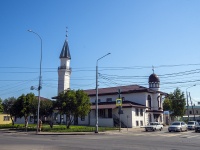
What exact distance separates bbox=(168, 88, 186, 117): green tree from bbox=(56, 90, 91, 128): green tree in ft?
110

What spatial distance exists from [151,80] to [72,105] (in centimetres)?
2994

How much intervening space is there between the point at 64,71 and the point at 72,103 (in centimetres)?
2766

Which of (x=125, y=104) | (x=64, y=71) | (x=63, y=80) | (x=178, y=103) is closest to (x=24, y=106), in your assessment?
(x=125, y=104)

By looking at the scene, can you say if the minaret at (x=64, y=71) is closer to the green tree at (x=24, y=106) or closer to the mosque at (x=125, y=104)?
the mosque at (x=125, y=104)

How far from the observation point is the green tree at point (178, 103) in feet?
209

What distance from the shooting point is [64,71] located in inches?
2505

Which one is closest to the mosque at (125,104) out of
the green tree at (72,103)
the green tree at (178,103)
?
the green tree at (178,103)

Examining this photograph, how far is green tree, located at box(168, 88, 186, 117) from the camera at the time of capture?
63.7 meters

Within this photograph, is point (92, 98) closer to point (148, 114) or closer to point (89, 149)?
point (148, 114)

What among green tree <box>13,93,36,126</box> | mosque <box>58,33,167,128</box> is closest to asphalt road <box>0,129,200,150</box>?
green tree <box>13,93,36,126</box>

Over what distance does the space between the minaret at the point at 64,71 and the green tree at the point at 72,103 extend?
25.3 meters

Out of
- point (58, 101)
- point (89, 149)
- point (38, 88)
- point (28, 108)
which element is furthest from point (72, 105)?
point (89, 149)

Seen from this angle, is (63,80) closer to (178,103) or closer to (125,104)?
(125,104)

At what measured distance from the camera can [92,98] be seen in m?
60.6
